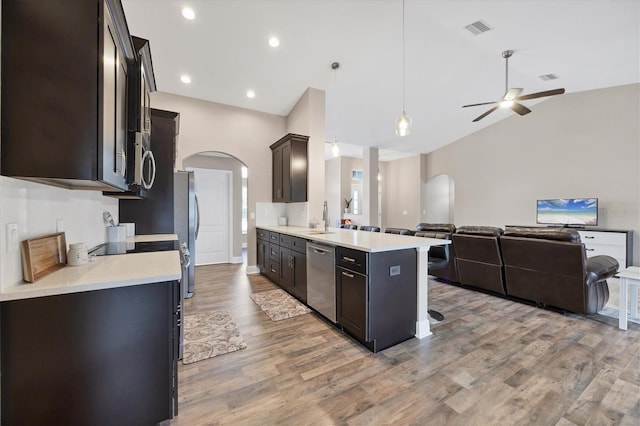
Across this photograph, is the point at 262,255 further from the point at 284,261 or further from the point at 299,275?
Answer: the point at 299,275

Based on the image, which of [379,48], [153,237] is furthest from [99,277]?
[379,48]

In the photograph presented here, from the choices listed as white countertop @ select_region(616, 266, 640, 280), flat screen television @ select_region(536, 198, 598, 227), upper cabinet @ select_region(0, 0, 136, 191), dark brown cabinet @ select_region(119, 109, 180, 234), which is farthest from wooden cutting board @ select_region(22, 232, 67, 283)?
flat screen television @ select_region(536, 198, 598, 227)

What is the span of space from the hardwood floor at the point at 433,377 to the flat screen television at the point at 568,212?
3599 mm

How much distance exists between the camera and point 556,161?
5.96 meters

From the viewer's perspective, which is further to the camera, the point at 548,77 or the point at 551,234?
the point at 548,77

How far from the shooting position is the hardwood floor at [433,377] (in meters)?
1.58

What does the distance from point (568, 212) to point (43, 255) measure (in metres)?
7.96

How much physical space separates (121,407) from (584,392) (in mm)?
2753

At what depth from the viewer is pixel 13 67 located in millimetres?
1062

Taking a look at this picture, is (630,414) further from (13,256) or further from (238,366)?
(13,256)

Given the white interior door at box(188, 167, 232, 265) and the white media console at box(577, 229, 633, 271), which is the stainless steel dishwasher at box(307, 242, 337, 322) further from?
the white media console at box(577, 229, 633, 271)

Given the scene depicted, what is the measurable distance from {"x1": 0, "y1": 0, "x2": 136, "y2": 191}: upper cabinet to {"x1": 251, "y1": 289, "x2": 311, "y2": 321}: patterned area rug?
2.38m

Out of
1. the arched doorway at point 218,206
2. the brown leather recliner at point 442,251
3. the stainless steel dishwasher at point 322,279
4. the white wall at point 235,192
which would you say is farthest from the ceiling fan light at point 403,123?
the white wall at point 235,192

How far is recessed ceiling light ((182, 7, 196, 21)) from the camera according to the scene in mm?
3045
